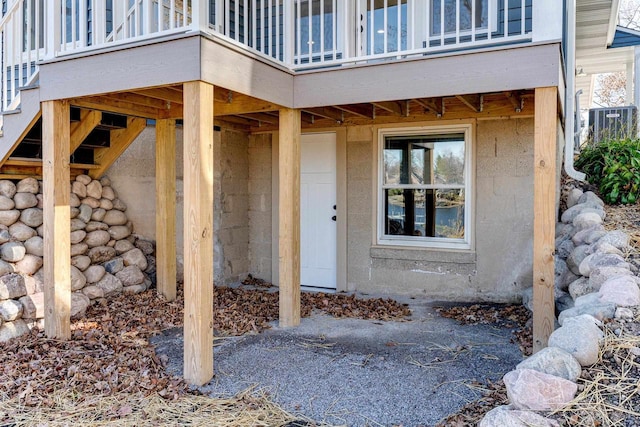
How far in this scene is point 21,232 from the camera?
4.64m

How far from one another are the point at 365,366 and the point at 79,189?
12.2 ft

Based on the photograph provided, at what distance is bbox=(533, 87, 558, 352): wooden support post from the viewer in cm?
332

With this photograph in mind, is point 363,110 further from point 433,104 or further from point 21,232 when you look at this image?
point 21,232

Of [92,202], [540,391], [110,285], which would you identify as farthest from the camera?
[92,202]

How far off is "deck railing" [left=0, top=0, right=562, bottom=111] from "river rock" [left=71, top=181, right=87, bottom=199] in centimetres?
98

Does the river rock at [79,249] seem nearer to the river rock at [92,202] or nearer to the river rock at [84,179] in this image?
the river rock at [92,202]

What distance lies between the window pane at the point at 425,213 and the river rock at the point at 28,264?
370 centimetres

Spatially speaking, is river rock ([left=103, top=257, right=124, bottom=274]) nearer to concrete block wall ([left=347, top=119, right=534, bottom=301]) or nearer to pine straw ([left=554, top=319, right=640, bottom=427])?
concrete block wall ([left=347, top=119, right=534, bottom=301])

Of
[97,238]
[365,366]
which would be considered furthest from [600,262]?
[97,238]

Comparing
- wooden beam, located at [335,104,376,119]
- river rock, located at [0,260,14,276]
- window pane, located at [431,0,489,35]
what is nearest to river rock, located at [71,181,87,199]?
river rock, located at [0,260,14,276]

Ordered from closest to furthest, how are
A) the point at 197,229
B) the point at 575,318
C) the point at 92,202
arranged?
the point at 575,318
the point at 197,229
the point at 92,202

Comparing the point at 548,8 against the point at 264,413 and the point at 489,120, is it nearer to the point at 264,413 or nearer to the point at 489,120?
the point at 489,120

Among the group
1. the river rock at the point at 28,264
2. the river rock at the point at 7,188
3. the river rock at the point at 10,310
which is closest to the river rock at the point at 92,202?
the river rock at the point at 7,188

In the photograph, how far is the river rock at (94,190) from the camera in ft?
17.6
